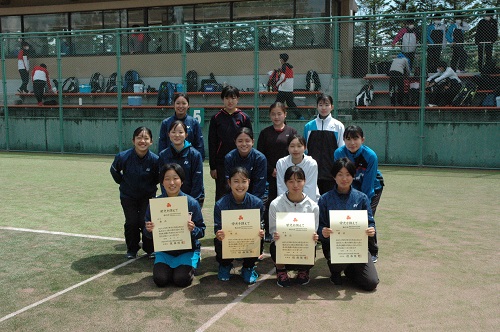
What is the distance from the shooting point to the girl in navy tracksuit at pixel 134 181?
5.63 m

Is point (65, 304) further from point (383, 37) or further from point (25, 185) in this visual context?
point (383, 37)

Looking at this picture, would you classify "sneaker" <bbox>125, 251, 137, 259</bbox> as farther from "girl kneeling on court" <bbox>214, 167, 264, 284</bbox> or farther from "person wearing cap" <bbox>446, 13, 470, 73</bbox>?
"person wearing cap" <bbox>446, 13, 470, 73</bbox>

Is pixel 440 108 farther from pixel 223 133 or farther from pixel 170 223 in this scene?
pixel 170 223

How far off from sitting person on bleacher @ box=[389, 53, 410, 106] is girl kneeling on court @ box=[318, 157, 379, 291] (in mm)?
9003

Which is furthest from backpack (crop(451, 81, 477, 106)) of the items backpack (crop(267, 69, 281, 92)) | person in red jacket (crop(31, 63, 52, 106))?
person in red jacket (crop(31, 63, 52, 106))

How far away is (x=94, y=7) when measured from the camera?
20.8 m

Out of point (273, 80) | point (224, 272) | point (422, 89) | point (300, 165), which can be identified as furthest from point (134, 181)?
point (273, 80)

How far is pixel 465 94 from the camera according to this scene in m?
12.8

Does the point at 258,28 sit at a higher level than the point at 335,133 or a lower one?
higher

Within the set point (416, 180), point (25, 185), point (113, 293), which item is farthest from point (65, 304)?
point (416, 180)

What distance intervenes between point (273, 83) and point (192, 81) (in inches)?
122

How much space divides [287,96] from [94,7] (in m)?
10.4

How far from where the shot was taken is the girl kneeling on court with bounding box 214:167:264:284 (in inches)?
190

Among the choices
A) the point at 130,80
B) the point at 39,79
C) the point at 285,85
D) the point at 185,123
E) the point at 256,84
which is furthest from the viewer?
the point at 39,79
